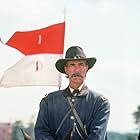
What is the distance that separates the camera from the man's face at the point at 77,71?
262 inches

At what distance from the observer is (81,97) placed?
6855 millimetres

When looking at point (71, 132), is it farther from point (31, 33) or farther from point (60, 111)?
point (31, 33)

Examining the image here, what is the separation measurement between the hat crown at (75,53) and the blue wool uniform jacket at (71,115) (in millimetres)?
340

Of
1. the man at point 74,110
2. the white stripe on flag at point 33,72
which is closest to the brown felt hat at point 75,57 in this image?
the man at point 74,110

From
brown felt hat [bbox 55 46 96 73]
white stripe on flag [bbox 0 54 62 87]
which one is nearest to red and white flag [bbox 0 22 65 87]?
white stripe on flag [bbox 0 54 62 87]

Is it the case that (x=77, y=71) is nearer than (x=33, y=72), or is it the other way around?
(x=77, y=71)

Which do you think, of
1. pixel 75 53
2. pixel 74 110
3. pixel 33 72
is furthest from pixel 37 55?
pixel 74 110

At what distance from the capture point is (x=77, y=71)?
6660mm

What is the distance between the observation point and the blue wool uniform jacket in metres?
6.70

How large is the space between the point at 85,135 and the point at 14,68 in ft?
8.22

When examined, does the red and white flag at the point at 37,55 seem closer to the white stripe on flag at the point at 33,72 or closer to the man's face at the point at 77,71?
the white stripe on flag at the point at 33,72

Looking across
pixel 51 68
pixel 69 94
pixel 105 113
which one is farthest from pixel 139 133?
pixel 51 68

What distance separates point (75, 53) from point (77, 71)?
271 millimetres

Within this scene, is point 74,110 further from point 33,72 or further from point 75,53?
point 33,72
